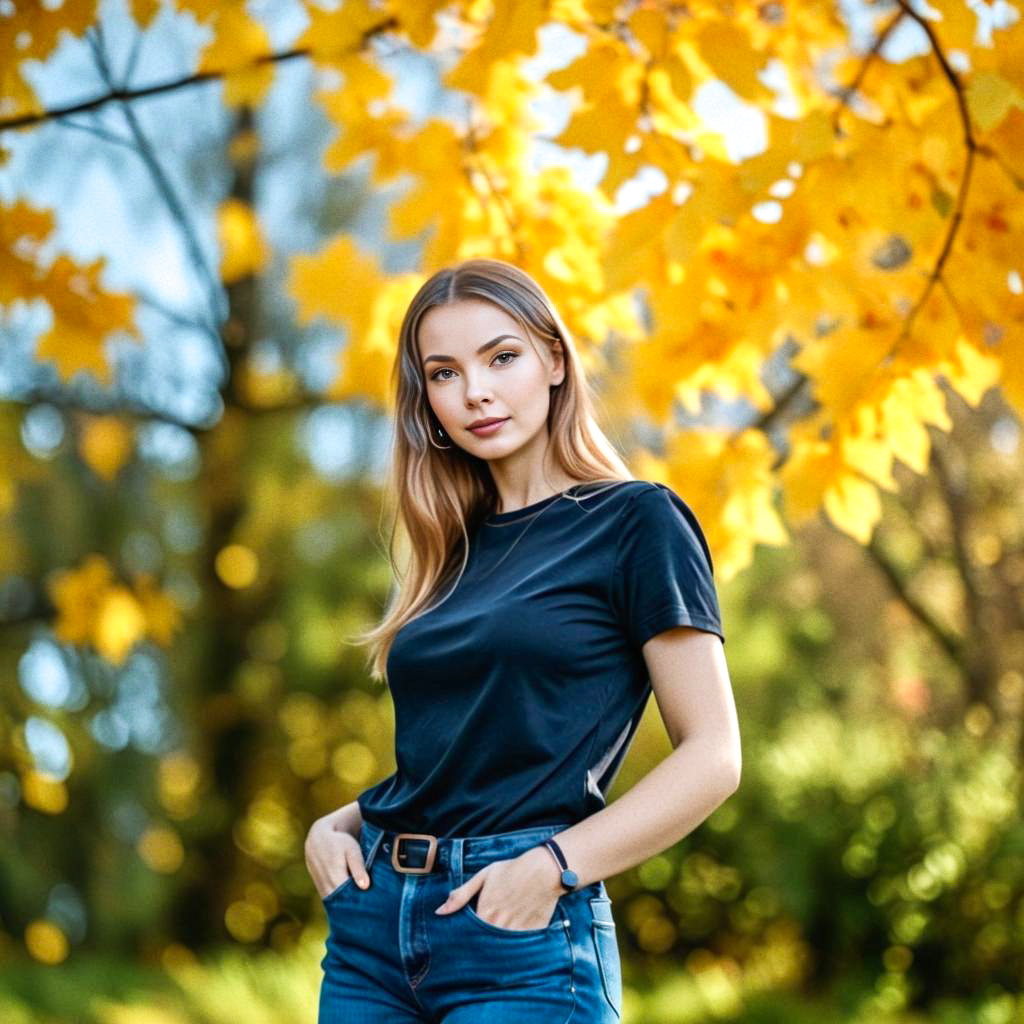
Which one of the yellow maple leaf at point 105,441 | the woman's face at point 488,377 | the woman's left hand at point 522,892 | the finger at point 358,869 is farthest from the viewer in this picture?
the yellow maple leaf at point 105,441

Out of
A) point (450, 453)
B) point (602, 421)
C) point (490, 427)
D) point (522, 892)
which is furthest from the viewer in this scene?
point (602, 421)

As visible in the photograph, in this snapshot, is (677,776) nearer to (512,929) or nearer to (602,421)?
(512,929)

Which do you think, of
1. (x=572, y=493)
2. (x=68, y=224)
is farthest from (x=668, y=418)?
(x=68, y=224)

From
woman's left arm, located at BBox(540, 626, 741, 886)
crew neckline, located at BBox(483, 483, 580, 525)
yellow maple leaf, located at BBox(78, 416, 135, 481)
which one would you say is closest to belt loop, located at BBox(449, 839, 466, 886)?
woman's left arm, located at BBox(540, 626, 741, 886)

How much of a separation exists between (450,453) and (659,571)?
468 mm

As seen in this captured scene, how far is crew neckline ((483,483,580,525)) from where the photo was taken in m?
1.73

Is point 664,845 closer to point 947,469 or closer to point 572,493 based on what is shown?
point 572,493

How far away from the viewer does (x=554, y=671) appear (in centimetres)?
153

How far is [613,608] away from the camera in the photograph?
61.1 inches

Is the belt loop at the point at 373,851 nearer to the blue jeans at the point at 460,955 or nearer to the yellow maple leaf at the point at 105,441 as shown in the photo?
the blue jeans at the point at 460,955

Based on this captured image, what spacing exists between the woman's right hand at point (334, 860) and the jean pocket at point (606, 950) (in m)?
0.27

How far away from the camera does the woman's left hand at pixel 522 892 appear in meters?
1.45

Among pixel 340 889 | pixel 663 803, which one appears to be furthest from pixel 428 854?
pixel 663 803

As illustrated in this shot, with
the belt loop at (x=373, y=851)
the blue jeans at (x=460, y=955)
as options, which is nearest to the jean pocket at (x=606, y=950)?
the blue jeans at (x=460, y=955)
